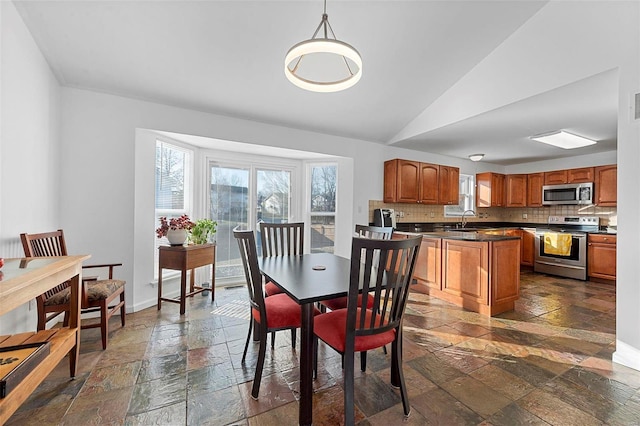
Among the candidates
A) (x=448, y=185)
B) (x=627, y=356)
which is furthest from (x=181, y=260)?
(x=448, y=185)

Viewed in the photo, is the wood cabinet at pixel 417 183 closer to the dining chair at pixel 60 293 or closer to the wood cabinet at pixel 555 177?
the wood cabinet at pixel 555 177

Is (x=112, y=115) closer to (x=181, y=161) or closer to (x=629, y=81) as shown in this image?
(x=181, y=161)

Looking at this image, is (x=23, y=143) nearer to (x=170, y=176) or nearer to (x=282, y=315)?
(x=170, y=176)

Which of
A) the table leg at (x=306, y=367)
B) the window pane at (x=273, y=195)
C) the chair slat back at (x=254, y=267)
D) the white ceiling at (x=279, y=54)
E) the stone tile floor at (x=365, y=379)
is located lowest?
the stone tile floor at (x=365, y=379)

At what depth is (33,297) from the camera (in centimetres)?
130

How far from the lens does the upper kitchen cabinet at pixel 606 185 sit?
4.48 m

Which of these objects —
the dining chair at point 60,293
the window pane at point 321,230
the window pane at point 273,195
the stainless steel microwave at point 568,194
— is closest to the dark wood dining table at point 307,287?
the dining chair at point 60,293

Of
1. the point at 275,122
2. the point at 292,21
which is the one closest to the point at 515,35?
the point at 292,21

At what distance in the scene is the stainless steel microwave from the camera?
15.6 ft

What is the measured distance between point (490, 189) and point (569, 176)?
49.1 inches

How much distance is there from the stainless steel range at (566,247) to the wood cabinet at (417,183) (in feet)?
6.09

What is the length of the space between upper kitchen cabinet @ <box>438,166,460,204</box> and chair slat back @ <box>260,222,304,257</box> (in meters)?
3.00

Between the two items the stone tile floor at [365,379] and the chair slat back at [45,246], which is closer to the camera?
the stone tile floor at [365,379]

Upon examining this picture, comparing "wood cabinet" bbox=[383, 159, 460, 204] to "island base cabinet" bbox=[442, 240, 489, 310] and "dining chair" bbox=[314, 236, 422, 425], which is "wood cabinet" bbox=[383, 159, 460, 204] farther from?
"dining chair" bbox=[314, 236, 422, 425]
